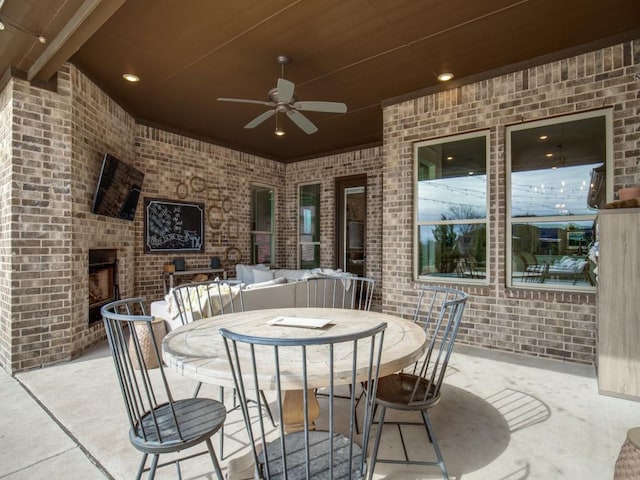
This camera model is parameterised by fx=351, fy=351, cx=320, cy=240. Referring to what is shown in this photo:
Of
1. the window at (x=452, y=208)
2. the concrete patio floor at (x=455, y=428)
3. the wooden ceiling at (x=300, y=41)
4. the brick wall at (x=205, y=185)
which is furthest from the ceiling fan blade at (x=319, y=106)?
the brick wall at (x=205, y=185)

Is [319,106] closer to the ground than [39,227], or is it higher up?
higher up

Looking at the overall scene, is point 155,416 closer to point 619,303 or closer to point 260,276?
point 619,303

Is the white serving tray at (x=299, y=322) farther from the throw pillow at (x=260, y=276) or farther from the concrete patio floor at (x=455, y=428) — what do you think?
the throw pillow at (x=260, y=276)

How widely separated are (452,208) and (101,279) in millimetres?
4421

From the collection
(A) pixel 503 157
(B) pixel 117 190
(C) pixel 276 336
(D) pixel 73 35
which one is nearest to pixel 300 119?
(D) pixel 73 35

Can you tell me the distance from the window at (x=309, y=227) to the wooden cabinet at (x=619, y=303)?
5062 millimetres

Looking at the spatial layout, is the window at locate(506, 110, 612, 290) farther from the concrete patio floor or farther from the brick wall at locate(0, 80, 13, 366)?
the brick wall at locate(0, 80, 13, 366)

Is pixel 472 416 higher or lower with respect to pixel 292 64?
lower

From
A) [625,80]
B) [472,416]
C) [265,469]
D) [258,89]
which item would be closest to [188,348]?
[265,469]

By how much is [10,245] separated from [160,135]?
2.89 meters

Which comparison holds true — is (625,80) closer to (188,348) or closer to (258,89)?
(258,89)

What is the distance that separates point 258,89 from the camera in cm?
414

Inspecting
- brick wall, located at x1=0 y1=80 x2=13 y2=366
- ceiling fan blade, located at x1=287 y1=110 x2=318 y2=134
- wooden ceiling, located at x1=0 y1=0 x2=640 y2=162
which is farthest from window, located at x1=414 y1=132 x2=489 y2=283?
brick wall, located at x1=0 y1=80 x2=13 y2=366

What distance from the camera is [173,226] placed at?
5625 mm
